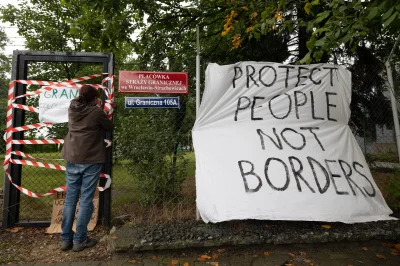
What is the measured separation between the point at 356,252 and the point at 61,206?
A: 148 inches

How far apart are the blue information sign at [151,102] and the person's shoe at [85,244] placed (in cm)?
171

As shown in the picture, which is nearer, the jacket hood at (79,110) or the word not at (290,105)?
the jacket hood at (79,110)

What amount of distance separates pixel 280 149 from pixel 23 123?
11.3ft

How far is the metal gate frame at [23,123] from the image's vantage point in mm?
3396

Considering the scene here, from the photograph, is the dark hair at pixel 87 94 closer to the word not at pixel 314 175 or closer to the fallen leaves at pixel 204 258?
the word not at pixel 314 175

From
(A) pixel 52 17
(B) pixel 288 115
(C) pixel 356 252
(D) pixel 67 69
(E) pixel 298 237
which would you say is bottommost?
(C) pixel 356 252

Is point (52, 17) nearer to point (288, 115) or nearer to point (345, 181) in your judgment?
point (288, 115)

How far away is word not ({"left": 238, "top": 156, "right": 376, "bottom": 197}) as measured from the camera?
299cm

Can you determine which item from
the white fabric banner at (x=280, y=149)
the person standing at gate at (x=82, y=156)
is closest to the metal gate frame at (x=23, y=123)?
the person standing at gate at (x=82, y=156)

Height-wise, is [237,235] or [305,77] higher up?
[305,77]

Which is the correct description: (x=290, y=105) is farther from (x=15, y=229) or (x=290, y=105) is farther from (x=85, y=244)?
(x=15, y=229)

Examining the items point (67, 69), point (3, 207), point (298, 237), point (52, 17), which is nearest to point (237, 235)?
point (298, 237)

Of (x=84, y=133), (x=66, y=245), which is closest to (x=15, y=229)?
(x=66, y=245)

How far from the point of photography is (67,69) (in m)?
11.2
